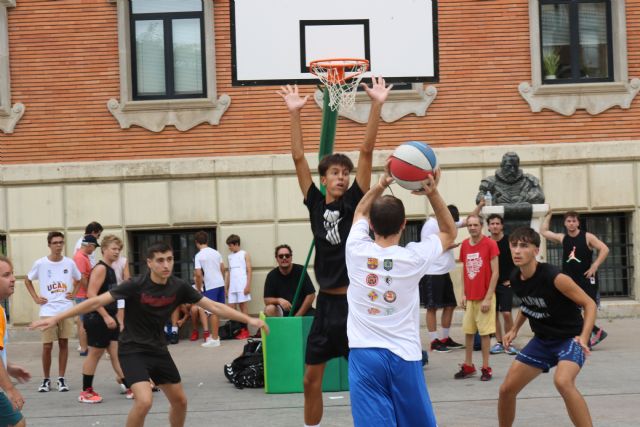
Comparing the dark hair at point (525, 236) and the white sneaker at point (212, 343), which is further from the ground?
the dark hair at point (525, 236)

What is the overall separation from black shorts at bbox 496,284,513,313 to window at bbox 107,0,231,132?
638 cm

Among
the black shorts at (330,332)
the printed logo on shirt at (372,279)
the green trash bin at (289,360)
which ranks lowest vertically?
the green trash bin at (289,360)

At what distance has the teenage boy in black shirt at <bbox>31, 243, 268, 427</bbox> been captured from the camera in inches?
348

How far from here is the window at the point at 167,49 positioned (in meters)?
18.9

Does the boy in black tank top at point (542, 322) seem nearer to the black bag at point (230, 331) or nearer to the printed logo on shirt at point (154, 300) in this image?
the printed logo on shirt at point (154, 300)

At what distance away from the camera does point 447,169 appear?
18516mm

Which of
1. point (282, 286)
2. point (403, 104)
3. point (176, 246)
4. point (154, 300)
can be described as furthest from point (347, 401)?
→ point (176, 246)

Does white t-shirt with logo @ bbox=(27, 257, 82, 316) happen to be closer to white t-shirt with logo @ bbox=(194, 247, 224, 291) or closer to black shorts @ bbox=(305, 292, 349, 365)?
white t-shirt with logo @ bbox=(194, 247, 224, 291)

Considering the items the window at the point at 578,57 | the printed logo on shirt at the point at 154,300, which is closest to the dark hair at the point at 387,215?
the printed logo on shirt at the point at 154,300

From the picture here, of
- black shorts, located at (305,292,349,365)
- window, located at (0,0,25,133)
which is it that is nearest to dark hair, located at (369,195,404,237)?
black shorts, located at (305,292,349,365)

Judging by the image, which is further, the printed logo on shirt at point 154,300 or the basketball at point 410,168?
the printed logo on shirt at point 154,300

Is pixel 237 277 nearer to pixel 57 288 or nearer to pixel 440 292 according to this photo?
pixel 440 292

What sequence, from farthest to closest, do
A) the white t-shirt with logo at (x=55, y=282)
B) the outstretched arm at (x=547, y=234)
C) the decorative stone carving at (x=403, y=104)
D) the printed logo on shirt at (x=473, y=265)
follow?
the decorative stone carving at (x=403, y=104) < the outstretched arm at (x=547, y=234) < the white t-shirt with logo at (x=55, y=282) < the printed logo on shirt at (x=473, y=265)

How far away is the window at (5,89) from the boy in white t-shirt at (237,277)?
4264mm
